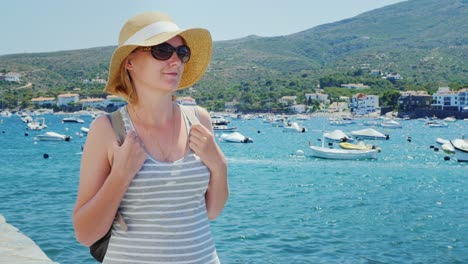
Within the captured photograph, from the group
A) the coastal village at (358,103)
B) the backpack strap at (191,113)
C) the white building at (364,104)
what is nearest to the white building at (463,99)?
the coastal village at (358,103)

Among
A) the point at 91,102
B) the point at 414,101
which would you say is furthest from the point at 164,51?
the point at 91,102

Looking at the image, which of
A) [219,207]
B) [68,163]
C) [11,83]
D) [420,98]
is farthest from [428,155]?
[11,83]

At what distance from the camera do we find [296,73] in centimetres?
17525

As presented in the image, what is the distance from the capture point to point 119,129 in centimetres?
178

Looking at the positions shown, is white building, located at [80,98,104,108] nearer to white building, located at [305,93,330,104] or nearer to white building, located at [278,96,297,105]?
white building, located at [278,96,297,105]

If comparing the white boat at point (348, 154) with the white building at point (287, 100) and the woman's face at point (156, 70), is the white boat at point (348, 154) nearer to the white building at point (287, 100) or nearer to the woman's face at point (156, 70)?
the woman's face at point (156, 70)

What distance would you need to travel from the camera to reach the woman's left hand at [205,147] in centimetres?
184

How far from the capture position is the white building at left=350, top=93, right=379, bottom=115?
399 ft

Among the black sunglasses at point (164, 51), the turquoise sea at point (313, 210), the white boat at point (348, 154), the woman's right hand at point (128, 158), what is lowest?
the white boat at point (348, 154)

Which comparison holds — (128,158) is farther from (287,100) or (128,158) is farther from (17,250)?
(287,100)

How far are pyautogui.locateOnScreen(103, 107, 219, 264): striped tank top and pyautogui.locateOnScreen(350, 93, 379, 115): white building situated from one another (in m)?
122

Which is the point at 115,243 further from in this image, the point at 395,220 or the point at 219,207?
the point at 395,220

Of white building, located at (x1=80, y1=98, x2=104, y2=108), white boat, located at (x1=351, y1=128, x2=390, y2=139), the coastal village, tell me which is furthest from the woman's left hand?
white building, located at (x1=80, y1=98, x2=104, y2=108)

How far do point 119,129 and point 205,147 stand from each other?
27 centimetres
